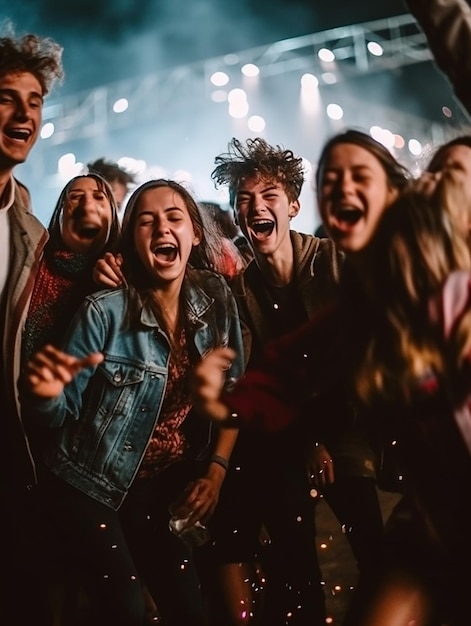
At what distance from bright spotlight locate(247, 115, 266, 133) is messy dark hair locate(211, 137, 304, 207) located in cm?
141

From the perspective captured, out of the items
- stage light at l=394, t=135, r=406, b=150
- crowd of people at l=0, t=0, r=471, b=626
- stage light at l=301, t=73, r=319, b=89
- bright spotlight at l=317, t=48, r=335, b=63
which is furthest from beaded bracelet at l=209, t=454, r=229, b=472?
bright spotlight at l=317, t=48, r=335, b=63

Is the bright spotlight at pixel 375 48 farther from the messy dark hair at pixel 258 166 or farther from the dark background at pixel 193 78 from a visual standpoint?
the messy dark hair at pixel 258 166

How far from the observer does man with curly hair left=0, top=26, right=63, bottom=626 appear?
2639mm

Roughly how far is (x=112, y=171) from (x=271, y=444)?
143 centimetres

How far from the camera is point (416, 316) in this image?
72.3 inches

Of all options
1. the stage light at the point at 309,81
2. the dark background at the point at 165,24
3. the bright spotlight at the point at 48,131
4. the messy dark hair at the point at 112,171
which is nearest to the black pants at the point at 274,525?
the messy dark hair at the point at 112,171

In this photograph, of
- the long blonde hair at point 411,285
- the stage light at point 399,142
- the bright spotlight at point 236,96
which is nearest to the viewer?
the long blonde hair at point 411,285

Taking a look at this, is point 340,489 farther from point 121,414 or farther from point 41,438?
point 41,438

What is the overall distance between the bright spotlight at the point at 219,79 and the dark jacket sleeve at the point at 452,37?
2790 millimetres

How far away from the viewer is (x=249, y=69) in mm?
4656

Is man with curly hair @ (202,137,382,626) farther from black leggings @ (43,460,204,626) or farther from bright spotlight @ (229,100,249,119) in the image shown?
bright spotlight @ (229,100,249,119)

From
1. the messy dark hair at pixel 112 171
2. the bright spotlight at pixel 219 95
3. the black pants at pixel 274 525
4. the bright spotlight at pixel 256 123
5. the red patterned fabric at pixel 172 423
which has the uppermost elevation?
the bright spotlight at pixel 219 95

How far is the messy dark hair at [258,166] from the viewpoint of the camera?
269 centimetres

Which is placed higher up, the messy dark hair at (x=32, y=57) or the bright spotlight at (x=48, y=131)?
the bright spotlight at (x=48, y=131)
